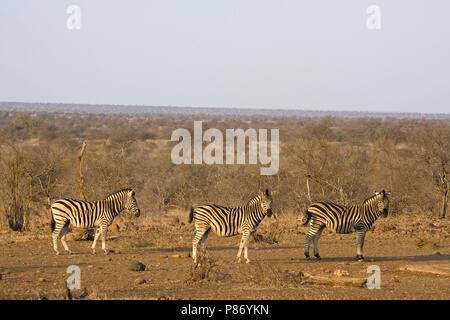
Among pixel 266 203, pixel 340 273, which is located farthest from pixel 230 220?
pixel 340 273

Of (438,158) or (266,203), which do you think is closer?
(266,203)

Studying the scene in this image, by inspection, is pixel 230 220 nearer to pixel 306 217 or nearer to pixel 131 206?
pixel 306 217

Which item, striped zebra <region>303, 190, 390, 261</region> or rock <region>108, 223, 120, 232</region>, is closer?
striped zebra <region>303, 190, 390, 261</region>

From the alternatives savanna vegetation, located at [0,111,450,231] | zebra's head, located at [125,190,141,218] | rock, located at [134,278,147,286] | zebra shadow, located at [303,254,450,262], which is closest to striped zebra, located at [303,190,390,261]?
zebra shadow, located at [303,254,450,262]

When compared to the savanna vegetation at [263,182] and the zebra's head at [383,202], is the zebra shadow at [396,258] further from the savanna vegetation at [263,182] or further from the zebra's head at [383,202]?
the savanna vegetation at [263,182]

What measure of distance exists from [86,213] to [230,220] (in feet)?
12.0

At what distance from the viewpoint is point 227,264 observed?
13445 mm

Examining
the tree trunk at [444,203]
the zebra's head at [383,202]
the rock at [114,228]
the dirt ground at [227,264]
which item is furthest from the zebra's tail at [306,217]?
the tree trunk at [444,203]

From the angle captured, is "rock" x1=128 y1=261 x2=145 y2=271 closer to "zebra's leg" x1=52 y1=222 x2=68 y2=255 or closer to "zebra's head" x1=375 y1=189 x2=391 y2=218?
"zebra's leg" x1=52 y1=222 x2=68 y2=255

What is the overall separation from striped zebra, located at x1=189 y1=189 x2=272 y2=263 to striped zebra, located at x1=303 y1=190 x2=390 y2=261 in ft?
4.17

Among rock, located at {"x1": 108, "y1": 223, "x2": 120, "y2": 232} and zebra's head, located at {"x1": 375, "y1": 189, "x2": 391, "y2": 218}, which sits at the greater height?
zebra's head, located at {"x1": 375, "y1": 189, "x2": 391, "y2": 218}

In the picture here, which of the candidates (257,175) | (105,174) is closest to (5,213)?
(105,174)

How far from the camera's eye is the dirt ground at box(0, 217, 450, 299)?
1043 centimetres
